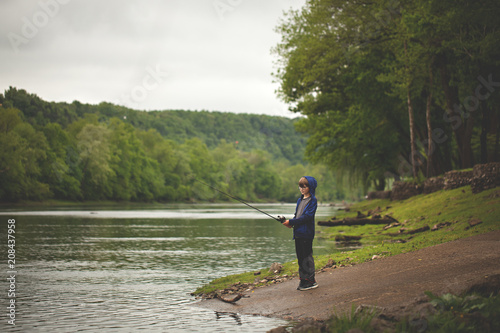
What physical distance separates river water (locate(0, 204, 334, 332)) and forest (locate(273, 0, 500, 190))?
1174 cm

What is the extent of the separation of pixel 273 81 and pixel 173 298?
32834 millimetres

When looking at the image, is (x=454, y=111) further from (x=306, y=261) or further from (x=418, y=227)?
(x=306, y=261)

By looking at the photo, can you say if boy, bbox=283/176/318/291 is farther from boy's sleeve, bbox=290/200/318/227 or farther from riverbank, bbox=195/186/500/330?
riverbank, bbox=195/186/500/330

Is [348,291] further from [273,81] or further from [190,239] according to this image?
[273,81]

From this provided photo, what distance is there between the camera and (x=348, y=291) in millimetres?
10211

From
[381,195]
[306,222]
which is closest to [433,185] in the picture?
[381,195]

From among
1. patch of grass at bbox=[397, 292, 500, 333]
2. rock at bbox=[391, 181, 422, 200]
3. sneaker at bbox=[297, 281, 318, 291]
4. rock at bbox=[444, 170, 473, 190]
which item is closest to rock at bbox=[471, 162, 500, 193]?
rock at bbox=[444, 170, 473, 190]

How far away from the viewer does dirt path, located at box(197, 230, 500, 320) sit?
30.6 feet

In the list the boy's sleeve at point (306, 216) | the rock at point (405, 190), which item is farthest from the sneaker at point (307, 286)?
the rock at point (405, 190)

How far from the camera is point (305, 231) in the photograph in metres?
10.7

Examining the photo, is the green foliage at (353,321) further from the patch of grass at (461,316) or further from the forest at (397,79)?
the forest at (397,79)

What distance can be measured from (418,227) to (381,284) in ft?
36.5

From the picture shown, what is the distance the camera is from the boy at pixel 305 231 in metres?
10.7

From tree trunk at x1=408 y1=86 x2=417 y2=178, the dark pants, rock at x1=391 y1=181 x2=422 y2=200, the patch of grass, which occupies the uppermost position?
tree trunk at x1=408 y1=86 x2=417 y2=178
